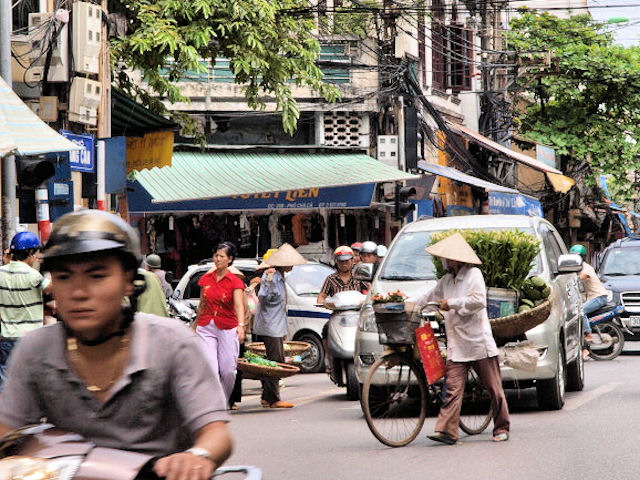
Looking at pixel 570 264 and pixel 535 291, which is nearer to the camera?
pixel 535 291

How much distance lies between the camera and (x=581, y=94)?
124 feet

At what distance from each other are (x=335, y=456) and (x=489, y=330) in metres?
1.62

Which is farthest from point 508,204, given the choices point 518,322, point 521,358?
point 518,322

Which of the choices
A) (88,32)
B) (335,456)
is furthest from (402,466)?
(88,32)

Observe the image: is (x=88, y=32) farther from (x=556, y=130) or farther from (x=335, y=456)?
(x=556, y=130)

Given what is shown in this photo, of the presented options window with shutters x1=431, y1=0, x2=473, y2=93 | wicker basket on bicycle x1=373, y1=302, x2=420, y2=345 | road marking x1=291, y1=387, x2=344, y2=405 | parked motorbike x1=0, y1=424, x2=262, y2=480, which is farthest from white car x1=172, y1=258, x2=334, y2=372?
window with shutters x1=431, y1=0, x2=473, y2=93

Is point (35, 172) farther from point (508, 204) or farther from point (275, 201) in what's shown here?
point (508, 204)

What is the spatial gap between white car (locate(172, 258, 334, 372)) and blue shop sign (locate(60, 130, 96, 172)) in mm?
2766

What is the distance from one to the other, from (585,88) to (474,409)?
28036mm

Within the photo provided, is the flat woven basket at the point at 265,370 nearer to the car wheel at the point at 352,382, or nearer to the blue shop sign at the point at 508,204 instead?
the car wheel at the point at 352,382

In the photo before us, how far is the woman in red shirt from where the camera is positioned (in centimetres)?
1248

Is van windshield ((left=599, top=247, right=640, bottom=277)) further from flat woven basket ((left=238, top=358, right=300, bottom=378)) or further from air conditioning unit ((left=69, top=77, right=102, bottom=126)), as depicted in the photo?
flat woven basket ((left=238, top=358, right=300, bottom=378))

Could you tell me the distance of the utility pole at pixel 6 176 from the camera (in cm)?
1378

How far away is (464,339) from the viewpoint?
10.0 m
